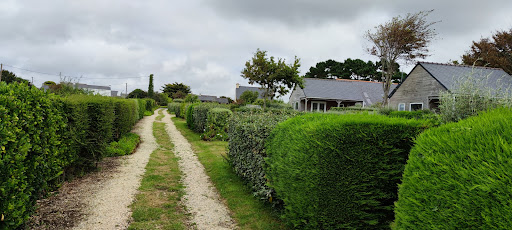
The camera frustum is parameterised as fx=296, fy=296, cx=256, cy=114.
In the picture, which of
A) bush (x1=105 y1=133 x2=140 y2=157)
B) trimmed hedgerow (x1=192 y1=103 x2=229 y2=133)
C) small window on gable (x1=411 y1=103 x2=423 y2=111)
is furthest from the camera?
small window on gable (x1=411 y1=103 x2=423 y2=111)

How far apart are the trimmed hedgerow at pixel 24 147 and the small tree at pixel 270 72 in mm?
26236

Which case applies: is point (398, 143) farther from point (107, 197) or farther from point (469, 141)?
point (107, 197)

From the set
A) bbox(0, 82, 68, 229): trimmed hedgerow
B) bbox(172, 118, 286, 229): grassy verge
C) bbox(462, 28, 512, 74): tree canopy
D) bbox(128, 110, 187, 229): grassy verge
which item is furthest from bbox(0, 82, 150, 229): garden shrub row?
bbox(462, 28, 512, 74): tree canopy

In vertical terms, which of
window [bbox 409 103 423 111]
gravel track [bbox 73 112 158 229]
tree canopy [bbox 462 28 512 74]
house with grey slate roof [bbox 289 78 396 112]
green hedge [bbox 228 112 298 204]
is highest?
tree canopy [bbox 462 28 512 74]

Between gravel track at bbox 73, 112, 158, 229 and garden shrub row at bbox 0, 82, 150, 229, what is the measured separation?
2.38ft

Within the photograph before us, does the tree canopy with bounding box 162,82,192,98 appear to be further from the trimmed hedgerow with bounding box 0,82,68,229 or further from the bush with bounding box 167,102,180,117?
the trimmed hedgerow with bounding box 0,82,68,229

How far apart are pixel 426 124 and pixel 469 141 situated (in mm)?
1622

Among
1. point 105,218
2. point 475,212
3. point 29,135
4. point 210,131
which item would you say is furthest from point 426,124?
point 210,131

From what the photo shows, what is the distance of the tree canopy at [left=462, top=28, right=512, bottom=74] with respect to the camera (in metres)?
33.3

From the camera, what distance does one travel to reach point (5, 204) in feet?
10.6

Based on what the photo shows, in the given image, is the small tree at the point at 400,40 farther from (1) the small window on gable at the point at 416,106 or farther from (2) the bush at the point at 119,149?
(2) the bush at the point at 119,149

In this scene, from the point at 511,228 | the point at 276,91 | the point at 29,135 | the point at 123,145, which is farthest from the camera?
the point at 276,91

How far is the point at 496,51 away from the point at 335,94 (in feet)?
63.1

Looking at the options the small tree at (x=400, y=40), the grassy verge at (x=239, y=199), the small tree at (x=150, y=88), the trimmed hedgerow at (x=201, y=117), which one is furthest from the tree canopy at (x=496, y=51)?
the small tree at (x=150, y=88)
